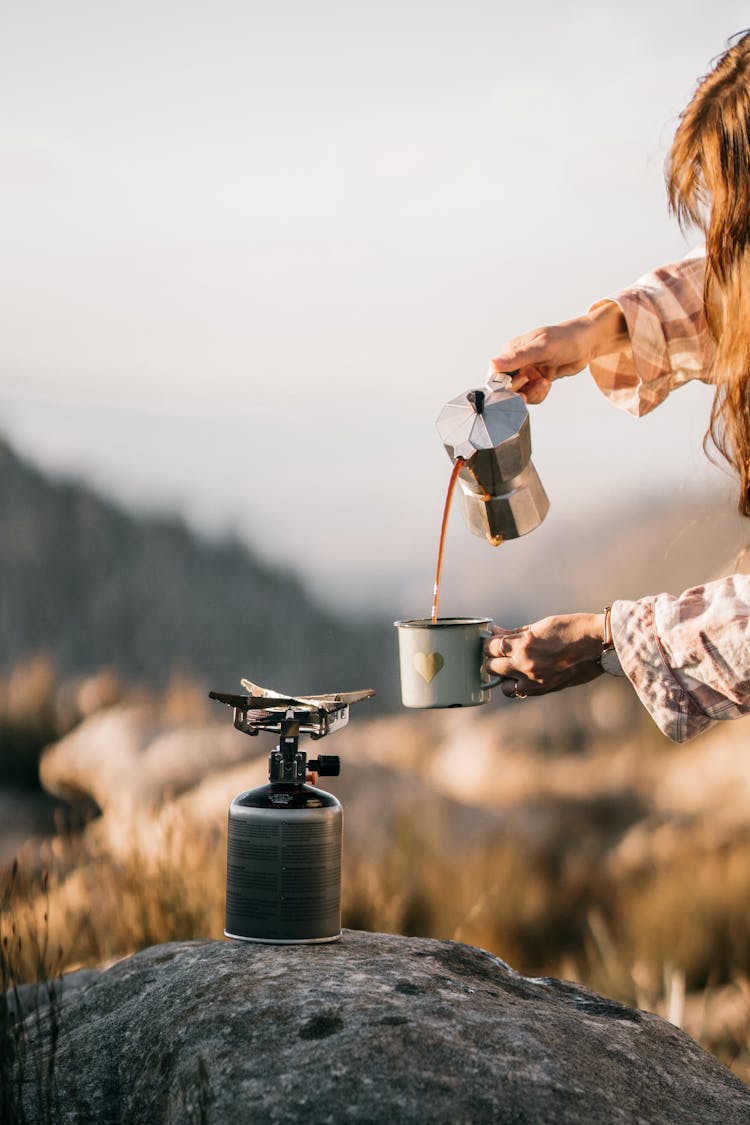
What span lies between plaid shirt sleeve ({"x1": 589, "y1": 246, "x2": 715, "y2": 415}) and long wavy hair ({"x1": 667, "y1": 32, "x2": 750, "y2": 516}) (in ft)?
0.72

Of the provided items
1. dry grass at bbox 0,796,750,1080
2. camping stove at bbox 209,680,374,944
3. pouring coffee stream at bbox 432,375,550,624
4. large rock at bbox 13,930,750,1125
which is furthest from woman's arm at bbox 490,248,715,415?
dry grass at bbox 0,796,750,1080

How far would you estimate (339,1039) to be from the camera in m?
1.74

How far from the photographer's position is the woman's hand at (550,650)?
1.93m

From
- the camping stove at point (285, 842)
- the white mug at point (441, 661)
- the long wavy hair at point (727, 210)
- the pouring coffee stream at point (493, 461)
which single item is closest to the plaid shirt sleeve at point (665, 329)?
the long wavy hair at point (727, 210)

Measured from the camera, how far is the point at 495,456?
2014mm

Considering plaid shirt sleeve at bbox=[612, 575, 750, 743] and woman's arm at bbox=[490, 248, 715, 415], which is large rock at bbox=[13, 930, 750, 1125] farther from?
woman's arm at bbox=[490, 248, 715, 415]

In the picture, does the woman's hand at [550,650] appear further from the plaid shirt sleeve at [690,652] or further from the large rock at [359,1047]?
the large rock at [359,1047]

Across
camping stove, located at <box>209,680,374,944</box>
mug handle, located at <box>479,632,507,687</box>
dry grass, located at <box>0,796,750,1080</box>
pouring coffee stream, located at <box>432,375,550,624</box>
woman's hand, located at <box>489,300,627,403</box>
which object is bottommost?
dry grass, located at <box>0,796,750,1080</box>

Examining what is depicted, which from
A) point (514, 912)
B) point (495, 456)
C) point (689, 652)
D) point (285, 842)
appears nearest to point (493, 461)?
point (495, 456)

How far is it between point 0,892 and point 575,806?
209cm

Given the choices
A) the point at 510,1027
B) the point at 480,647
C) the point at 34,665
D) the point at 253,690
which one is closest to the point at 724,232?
the point at 480,647

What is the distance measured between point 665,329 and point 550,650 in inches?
30.3

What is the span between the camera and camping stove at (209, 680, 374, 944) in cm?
200

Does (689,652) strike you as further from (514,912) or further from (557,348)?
(514,912)
